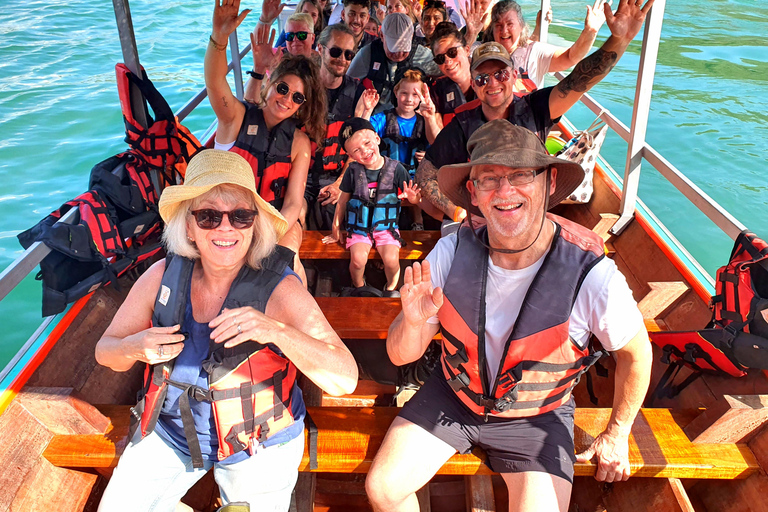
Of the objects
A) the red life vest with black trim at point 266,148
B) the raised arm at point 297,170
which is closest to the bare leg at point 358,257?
the raised arm at point 297,170

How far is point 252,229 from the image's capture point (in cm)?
174

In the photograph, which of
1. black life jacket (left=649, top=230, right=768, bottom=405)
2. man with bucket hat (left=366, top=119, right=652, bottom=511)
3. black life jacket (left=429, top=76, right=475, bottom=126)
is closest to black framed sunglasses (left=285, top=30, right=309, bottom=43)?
black life jacket (left=429, top=76, right=475, bottom=126)

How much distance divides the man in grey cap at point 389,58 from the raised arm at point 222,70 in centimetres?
153

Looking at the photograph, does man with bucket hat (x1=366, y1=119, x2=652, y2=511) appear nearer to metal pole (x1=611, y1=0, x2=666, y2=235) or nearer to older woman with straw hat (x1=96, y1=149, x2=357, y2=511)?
older woman with straw hat (x1=96, y1=149, x2=357, y2=511)

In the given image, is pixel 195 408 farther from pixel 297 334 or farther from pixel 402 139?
pixel 402 139

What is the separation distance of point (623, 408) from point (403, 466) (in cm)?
71

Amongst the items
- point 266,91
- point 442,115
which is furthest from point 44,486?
point 442,115

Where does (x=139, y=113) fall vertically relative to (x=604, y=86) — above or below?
above

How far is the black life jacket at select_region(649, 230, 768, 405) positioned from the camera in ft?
6.16

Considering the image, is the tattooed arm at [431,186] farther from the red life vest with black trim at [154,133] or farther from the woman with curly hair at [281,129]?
the red life vest with black trim at [154,133]

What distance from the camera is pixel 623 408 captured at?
1.67m

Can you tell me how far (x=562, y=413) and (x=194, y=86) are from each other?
40.1ft

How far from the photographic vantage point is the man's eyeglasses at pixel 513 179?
161 cm

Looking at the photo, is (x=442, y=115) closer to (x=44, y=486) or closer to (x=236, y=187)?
(x=236, y=187)
